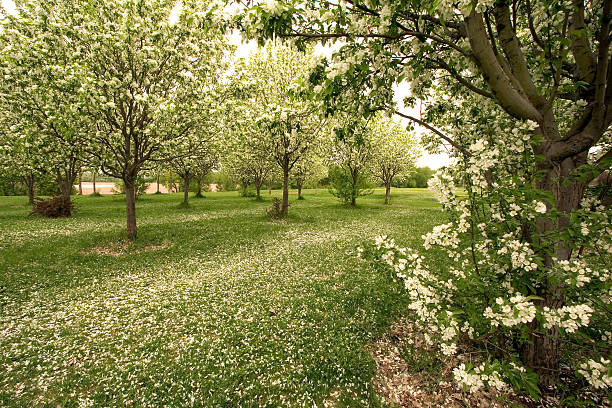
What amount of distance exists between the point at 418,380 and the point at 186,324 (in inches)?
229

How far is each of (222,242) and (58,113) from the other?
9506 mm

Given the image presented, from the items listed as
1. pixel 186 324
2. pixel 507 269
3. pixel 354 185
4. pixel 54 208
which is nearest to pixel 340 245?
pixel 186 324

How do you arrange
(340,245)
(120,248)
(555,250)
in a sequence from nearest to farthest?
(555,250)
(120,248)
(340,245)

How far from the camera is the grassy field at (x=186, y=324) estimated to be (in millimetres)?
4934

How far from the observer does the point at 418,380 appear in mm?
5020

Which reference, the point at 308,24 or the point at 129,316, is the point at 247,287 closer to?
the point at 129,316

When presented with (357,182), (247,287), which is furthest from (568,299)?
(357,182)

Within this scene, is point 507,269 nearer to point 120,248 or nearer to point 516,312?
point 516,312

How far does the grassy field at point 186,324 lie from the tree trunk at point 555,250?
114 inches

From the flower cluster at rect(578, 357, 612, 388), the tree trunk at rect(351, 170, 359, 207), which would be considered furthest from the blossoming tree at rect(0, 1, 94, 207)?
the tree trunk at rect(351, 170, 359, 207)

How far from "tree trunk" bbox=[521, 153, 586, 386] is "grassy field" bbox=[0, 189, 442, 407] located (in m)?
2.89

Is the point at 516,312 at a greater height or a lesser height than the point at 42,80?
lesser

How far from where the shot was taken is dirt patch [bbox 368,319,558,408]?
4.53 metres

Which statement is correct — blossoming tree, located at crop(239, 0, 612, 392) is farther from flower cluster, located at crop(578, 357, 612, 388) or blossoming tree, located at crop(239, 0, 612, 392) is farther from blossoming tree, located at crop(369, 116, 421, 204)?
blossoming tree, located at crop(369, 116, 421, 204)
